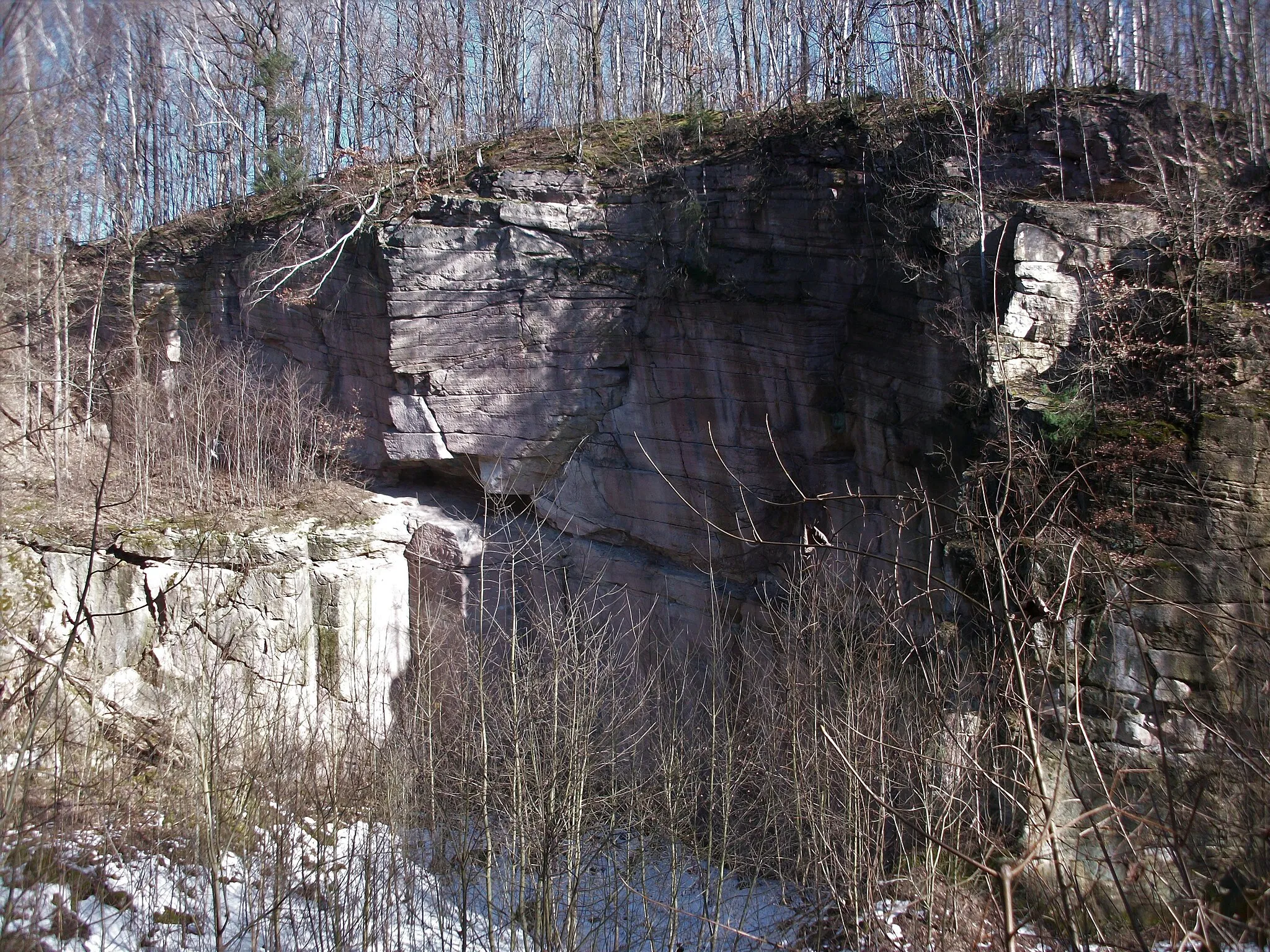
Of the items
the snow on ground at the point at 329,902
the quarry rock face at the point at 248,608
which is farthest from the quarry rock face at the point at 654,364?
the snow on ground at the point at 329,902

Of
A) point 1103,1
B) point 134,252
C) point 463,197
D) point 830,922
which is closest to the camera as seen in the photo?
point 830,922

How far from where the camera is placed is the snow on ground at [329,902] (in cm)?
527

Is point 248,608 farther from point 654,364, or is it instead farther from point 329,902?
point 654,364

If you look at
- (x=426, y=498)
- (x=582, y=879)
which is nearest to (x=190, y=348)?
(x=426, y=498)

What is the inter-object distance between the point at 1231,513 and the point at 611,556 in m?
7.83

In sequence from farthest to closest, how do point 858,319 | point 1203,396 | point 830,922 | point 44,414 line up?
point 44,414, point 858,319, point 1203,396, point 830,922

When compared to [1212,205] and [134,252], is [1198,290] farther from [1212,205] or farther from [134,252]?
[134,252]

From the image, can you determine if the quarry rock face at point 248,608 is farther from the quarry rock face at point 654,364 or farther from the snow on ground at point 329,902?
the snow on ground at point 329,902

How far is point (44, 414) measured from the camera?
14.5 m

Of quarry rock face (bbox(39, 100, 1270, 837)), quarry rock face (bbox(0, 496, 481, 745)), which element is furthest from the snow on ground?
quarry rock face (bbox(39, 100, 1270, 837))

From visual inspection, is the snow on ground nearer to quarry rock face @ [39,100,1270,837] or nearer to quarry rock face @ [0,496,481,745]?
quarry rock face @ [0,496,481,745]

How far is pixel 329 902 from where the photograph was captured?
6.89 metres

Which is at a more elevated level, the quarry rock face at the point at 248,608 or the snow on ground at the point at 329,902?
the quarry rock face at the point at 248,608

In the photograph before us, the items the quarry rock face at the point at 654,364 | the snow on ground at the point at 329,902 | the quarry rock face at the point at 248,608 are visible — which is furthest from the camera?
the quarry rock face at the point at 248,608
